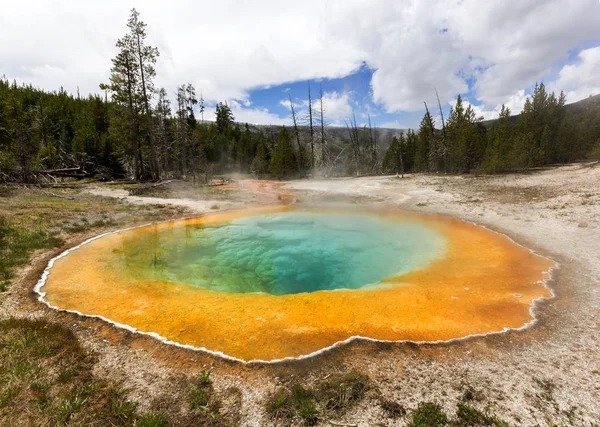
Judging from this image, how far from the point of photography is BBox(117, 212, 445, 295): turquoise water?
9.41 metres

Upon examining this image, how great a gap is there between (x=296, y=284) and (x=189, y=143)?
133ft

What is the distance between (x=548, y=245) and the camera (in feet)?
34.5

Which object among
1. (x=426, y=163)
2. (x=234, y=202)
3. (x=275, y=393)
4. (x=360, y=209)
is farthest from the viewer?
(x=426, y=163)

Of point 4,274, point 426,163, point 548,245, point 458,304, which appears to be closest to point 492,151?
point 426,163

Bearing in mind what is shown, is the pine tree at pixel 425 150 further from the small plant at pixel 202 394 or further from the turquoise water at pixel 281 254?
the small plant at pixel 202 394

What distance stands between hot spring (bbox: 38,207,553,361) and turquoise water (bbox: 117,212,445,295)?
49mm

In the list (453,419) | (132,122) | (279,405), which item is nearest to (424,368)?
(453,419)

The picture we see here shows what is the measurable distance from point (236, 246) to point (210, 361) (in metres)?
8.10

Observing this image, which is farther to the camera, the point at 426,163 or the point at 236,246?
the point at 426,163

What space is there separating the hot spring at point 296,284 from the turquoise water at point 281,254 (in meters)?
0.05

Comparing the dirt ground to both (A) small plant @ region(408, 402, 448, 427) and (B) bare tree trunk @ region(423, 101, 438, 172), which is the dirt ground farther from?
(B) bare tree trunk @ region(423, 101, 438, 172)

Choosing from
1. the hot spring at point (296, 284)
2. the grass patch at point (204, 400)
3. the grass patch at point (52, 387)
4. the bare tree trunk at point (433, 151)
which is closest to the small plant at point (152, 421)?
the grass patch at point (52, 387)

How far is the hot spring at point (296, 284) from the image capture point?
582 cm

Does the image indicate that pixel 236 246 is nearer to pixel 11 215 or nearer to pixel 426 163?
pixel 11 215
